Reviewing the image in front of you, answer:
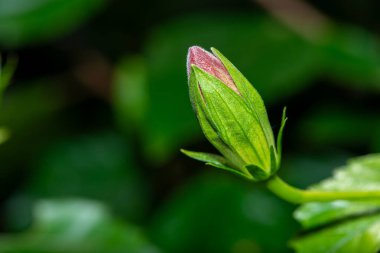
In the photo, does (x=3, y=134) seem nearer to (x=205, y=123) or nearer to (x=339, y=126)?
(x=339, y=126)

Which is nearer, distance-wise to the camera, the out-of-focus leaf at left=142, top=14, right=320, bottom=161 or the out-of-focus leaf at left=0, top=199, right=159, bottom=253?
the out-of-focus leaf at left=0, top=199, right=159, bottom=253

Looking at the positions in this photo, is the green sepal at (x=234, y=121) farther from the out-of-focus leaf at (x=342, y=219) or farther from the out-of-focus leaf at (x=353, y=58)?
the out-of-focus leaf at (x=353, y=58)

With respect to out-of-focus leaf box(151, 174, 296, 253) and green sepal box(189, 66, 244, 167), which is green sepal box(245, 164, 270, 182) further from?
out-of-focus leaf box(151, 174, 296, 253)

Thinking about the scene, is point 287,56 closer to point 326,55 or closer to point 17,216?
point 326,55

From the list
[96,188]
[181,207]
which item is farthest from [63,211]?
[96,188]

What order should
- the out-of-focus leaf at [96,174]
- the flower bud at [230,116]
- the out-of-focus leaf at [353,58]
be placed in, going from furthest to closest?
the out-of-focus leaf at [96,174]
the out-of-focus leaf at [353,58]
the flower bud at [230,116]

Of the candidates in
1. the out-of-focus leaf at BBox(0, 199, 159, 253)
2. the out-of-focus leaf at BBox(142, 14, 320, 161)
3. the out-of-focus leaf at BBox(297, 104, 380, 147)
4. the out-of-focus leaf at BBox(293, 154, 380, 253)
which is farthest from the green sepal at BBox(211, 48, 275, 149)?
the out-of-focus leaf at BBox(297, 104, 380, 147)

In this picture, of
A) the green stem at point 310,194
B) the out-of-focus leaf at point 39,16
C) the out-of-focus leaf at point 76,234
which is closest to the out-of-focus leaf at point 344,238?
the green stem at point 310,194
